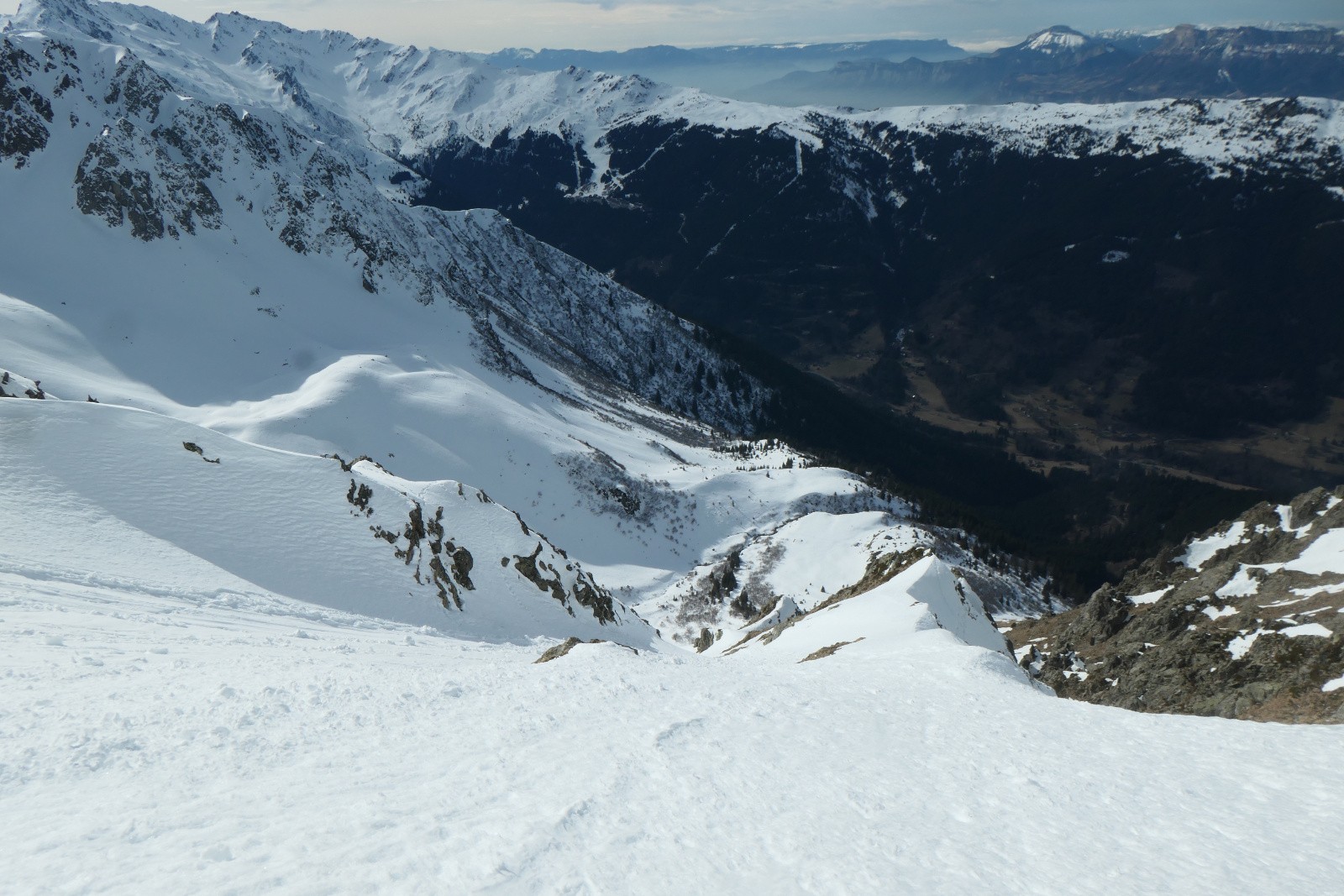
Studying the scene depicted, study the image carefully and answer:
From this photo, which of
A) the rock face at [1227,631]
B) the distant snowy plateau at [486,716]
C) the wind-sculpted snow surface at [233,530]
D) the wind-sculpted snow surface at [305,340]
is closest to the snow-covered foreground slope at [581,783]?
the distant snowy plateau at [486,716]

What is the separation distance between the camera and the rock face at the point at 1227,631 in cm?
2931

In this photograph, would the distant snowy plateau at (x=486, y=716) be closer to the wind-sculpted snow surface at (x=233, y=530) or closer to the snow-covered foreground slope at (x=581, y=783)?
the snow-covered foreground slope at (x=581, y=783)

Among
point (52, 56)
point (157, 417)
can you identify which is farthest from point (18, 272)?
point (157, 417)

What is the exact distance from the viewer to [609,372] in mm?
172625

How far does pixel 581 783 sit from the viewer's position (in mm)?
12164

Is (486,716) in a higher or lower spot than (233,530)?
higher

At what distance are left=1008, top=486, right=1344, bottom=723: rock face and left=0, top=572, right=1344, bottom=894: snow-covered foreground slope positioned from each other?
1022 centimetres

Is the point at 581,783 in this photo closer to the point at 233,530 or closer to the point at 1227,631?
the point at 233,530

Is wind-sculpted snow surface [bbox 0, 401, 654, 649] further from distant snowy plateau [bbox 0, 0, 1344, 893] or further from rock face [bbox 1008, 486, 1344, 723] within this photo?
rock face [bbox 1008, 486, 1344, 723]

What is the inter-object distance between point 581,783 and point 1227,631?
46.0 m

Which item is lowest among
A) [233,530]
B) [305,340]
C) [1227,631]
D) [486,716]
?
[1227,631]

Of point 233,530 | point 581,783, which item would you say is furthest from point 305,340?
point 581,783

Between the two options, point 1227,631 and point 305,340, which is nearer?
point 1227,631

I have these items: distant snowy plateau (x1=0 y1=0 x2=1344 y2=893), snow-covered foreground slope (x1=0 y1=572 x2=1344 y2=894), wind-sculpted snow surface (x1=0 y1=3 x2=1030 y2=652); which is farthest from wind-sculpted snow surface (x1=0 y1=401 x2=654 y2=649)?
snow-covered foreground slope (x1=0 y1=572 x2=1344 y2=894)
